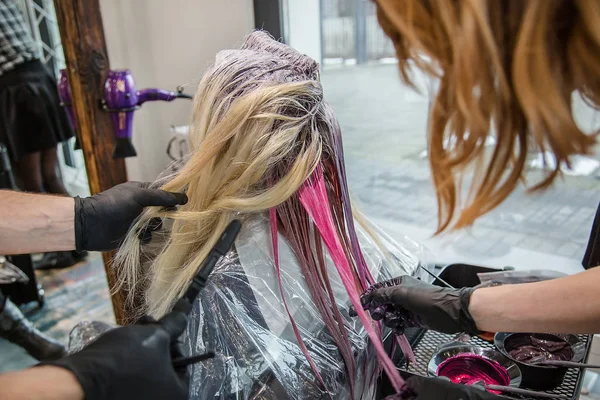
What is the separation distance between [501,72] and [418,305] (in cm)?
52

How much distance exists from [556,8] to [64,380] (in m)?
0.81

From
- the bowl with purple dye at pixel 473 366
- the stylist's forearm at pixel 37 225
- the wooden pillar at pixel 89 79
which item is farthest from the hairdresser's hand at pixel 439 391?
the wooden pillar at pixel 89 79

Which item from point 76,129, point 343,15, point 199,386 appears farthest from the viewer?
point 343,15

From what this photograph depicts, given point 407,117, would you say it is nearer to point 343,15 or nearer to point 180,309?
point 343,15

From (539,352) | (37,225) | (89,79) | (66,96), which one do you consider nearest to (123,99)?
(89,79)

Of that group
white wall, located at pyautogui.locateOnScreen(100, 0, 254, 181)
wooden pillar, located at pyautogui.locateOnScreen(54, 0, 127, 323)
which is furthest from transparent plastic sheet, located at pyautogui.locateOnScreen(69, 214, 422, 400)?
white wall, located at pyautogui.locateOnScreen(100, 0, 254, 181)

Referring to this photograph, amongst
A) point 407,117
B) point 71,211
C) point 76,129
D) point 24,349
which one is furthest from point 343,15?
point 24,349

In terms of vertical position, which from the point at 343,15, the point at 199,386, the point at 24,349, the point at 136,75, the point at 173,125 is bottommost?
the point at 24,349

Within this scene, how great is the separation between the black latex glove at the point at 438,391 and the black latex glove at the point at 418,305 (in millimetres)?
135

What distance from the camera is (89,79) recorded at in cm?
174

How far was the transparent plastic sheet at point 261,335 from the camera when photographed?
0.95 m

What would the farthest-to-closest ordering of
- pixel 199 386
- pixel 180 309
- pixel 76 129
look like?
pixel 76 129
pixel 199 386
pixel 180 309

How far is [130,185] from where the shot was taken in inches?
47.2

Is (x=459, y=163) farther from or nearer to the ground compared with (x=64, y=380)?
farther from the ground
